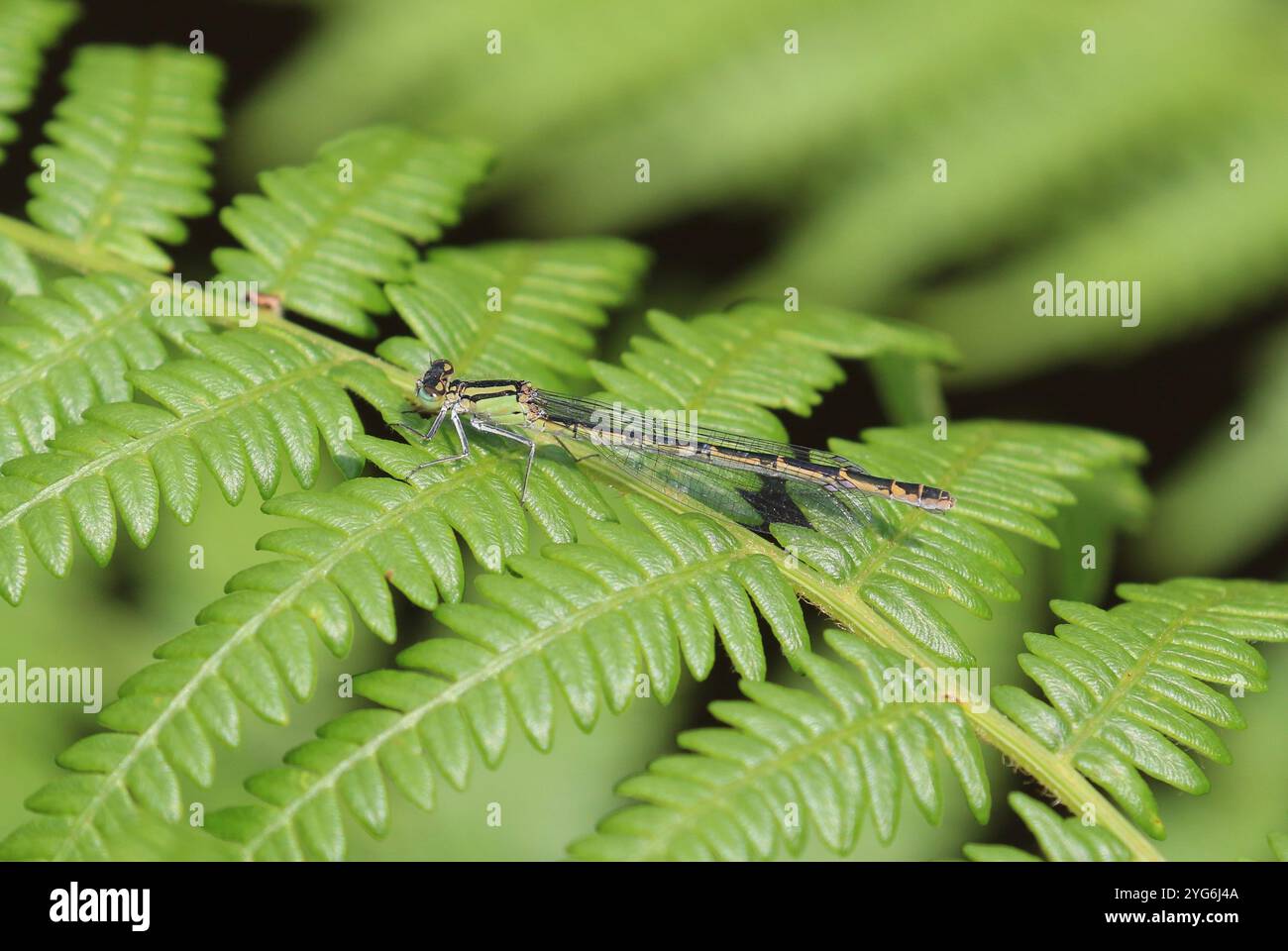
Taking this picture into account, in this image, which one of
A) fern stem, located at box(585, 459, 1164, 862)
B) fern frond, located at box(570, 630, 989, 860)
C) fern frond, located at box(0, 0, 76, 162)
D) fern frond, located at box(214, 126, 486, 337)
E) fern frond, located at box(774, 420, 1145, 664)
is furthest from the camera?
fern frond, located at box(0, 0, 76, 162)

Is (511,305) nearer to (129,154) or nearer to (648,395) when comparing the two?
(648,395)

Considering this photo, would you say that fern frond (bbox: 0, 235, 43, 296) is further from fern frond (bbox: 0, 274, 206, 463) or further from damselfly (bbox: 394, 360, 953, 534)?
damselfly (bbox: 394, 360, 953, 534)

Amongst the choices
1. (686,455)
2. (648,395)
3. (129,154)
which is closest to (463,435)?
(648,395)

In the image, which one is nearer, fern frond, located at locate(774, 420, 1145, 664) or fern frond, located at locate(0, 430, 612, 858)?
fern frond, located at locate(0, 430, 612, 858)

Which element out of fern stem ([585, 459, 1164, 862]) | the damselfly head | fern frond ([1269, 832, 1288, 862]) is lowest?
fern frond ([1269, 832, 1288, 862])

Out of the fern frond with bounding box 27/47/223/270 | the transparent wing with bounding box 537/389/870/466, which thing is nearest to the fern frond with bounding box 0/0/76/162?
the fern frond with bounding box 27/47/223/270

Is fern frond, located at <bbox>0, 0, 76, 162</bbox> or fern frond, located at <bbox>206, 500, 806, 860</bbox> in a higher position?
fern frond, located at <bbox>0, 0, 76, 162</bbox>

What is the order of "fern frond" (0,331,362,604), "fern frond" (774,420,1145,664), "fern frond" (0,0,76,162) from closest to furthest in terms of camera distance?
"fern frond" (0,331,362,604), "fern frond" (774,420,1145,664), "fern frond" (0,0,76,162)
